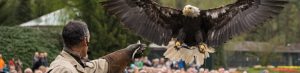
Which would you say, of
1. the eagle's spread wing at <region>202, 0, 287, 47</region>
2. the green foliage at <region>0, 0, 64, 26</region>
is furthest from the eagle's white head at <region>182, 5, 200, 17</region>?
the green foliage at <region>0, 0, 64, 26</region>

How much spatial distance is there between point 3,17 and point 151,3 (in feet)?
72.5

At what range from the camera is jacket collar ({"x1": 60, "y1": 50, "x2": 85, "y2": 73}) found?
13.2 feet

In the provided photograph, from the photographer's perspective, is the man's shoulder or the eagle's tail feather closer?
the man's shoulder

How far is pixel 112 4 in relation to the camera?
1008cm

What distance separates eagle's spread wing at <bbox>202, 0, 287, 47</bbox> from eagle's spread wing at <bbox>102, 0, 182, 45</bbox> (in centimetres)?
49

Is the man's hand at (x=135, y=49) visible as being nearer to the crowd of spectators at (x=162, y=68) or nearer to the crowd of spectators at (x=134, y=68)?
the crowd of spectators at (x=134, y=68)

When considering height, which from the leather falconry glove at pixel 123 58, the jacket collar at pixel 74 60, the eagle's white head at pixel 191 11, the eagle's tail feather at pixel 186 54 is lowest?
the eagle's tail feather at pixel 186 54

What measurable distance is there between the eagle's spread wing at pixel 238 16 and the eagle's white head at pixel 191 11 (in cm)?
27

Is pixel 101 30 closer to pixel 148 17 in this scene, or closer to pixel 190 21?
pixel 148 17

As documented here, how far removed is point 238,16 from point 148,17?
1239mm

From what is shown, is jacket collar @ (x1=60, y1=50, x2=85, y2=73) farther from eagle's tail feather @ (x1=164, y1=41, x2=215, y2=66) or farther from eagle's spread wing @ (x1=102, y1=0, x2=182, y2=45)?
eagle's spread wing @ (x1=102, y1=0, x2=182, y2=45)

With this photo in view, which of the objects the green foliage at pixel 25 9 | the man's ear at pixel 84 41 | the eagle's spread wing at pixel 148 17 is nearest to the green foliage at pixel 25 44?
the green foliage at pixel 25 9

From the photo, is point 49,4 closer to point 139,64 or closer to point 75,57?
point 139,64

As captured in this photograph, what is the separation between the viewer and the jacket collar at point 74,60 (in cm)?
403
